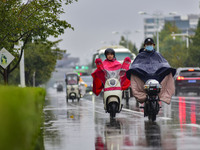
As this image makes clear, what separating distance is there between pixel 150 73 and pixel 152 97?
61cm

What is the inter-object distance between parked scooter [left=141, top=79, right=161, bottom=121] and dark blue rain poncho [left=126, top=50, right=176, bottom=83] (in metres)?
0.35

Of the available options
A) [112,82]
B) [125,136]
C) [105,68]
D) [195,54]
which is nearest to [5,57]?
[105,68]

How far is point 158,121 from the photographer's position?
1329cm

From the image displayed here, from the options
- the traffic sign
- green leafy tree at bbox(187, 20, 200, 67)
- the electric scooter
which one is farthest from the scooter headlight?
green leafy tree at bbox(187, 20, 200, 67)

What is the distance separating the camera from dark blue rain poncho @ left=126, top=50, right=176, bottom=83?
1367 centimetres

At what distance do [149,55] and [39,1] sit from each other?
1193 cm

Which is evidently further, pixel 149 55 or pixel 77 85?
pixel 77 85

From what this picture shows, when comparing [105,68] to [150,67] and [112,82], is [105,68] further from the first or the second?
[150,67]

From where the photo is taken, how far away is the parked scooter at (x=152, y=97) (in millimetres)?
13242

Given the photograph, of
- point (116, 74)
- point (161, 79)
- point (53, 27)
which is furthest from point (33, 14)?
point (161, 79)

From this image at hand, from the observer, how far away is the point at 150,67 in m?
13.8

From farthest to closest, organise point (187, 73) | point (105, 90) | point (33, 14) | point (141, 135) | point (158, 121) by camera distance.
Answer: point (187, 73) → point (33, 14) → point (105, 90) → point (158, 121) → point (141, 135)

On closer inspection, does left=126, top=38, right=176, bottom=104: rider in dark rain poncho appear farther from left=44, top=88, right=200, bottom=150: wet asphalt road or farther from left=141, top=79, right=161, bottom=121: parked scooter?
left=44, top=88, right=200, bottom=150: wet asphalt road

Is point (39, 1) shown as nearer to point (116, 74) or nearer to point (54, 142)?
point (116, 74)
